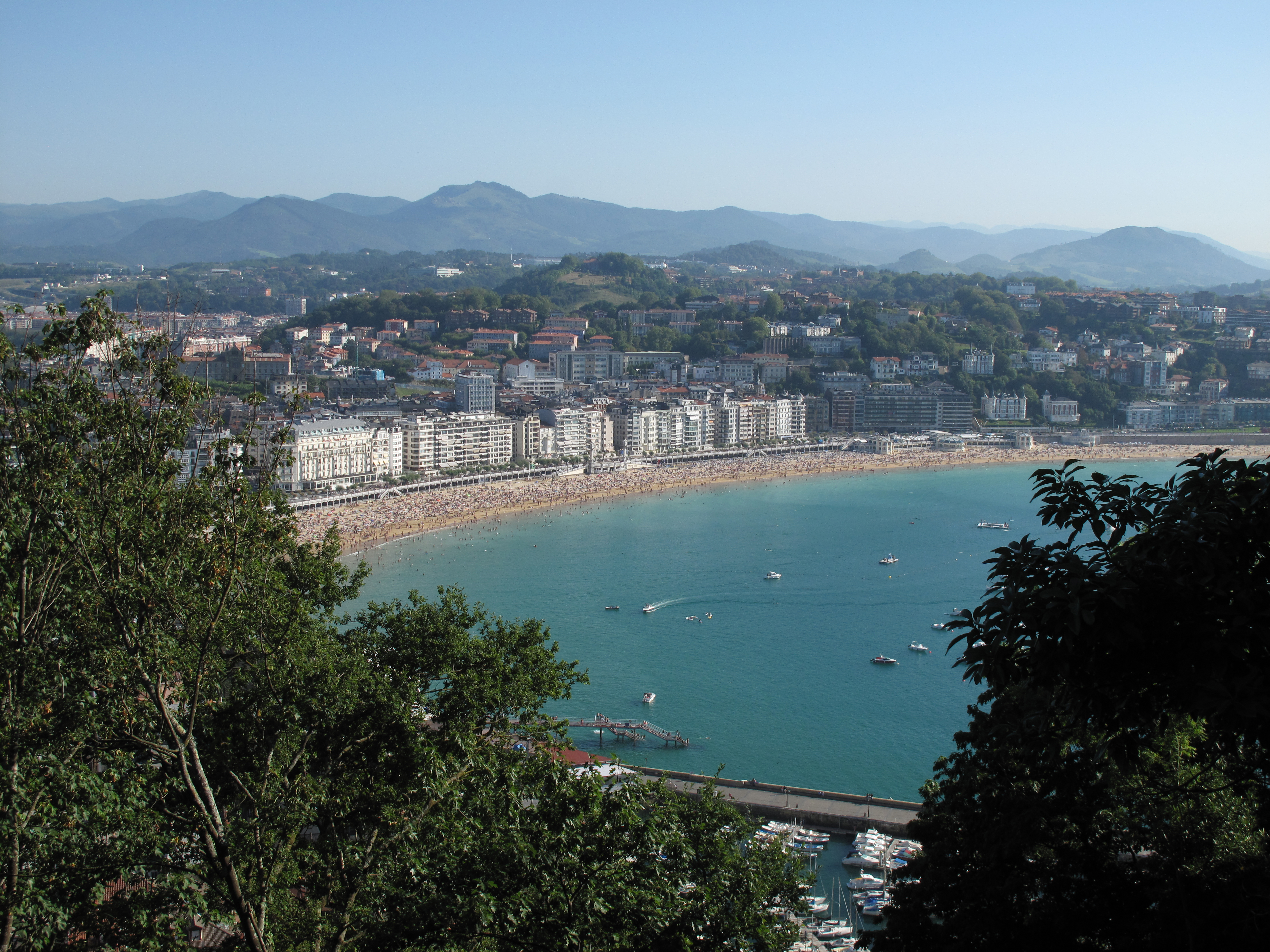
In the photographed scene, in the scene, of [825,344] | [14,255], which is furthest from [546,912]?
[14,255]

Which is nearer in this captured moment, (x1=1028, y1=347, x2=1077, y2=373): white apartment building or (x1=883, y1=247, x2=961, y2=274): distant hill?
(x1=1028, y1=347, x2=1077, y2=373): white apartment building

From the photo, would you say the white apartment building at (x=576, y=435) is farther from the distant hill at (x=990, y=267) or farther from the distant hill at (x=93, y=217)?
the distant hill at (x=93, y=217)

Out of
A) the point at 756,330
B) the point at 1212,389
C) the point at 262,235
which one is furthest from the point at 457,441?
the point at 262,235

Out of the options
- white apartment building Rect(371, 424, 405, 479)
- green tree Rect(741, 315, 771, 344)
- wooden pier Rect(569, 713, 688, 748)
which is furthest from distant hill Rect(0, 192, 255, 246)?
wooden pier Rect(569, 713, 688, 748)

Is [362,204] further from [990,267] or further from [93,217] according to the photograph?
[990,267]

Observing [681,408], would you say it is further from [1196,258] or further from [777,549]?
[1196,258]

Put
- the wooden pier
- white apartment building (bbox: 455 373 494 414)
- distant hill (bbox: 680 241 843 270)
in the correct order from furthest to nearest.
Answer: distant hill (bbox: 680 241 843 270), white apartment building (bbox: 455 373 494 414), the wooden pier

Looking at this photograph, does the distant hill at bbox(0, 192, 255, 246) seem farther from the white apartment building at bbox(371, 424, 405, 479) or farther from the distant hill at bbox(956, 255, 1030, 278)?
the white apartment building at bbox(371, 424, 405, 479)
